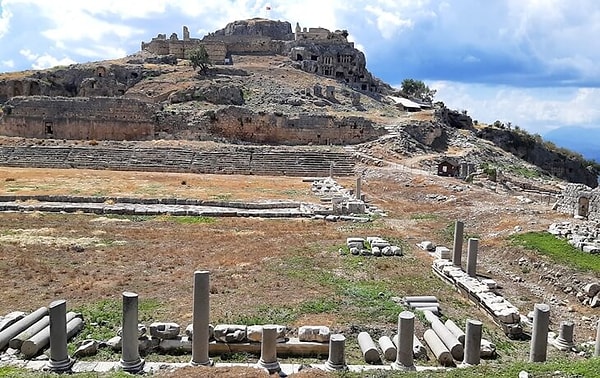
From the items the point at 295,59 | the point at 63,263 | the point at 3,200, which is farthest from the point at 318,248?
the point at 295,59

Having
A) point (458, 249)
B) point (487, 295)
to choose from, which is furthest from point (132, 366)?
point (458, 249)

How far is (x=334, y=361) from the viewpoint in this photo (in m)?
9.80

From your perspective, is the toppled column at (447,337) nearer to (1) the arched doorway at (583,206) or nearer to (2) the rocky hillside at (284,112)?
(1) the arched doorway at (583,206)

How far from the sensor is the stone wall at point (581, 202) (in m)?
23.7

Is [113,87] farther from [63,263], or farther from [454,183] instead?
[63,263]

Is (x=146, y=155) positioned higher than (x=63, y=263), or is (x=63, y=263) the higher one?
(x=146, y=155)

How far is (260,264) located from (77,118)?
41922 millimetres

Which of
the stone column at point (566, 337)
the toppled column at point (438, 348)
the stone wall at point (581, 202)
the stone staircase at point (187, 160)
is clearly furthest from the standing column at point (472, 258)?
the stone staircase at point (187, 160)

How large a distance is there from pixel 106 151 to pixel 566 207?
37.6m

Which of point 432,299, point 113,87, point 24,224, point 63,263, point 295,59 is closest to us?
point 432,299

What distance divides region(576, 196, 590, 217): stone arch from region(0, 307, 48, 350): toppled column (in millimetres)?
22402

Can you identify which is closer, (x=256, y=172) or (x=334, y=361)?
(x=334, y=361)

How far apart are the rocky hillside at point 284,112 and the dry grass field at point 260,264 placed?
22.3 metres

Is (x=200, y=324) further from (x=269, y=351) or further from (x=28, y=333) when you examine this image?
(x=28, y=333)
